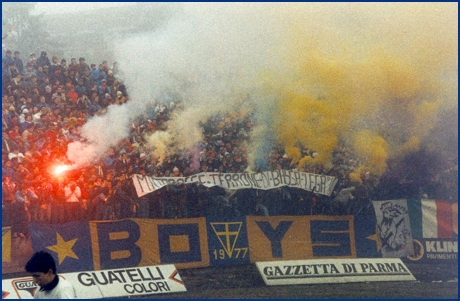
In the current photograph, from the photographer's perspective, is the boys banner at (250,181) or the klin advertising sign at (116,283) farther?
the boys banner at (250,181)

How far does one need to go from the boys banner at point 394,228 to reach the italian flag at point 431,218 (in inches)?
4.1

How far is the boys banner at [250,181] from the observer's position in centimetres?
677

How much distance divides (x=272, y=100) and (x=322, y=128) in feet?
2.37

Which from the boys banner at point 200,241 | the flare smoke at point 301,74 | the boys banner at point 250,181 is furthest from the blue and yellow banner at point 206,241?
the flare smoke at point 301,74

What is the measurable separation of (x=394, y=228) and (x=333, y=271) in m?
1.02

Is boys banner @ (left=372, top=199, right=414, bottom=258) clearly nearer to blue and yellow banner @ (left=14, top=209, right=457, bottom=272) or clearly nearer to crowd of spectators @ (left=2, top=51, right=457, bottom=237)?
blue and yellow banner @ (left=14, top=209, right=457, bottom=272)

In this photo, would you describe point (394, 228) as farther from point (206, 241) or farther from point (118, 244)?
point (118, 244)

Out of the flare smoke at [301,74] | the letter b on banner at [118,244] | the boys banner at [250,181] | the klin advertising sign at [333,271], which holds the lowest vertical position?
the klin advertising sign at [333,271]

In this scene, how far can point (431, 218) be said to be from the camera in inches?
303

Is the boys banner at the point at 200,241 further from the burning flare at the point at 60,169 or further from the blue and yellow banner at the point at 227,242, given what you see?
the burning flare at the point at 60,169

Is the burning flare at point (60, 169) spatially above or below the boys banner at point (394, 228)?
above

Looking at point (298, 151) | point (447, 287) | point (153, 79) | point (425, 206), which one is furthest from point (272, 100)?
point (447, 287)

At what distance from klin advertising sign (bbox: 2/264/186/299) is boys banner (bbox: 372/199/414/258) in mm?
2595

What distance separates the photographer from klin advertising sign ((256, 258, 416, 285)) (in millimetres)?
6961
